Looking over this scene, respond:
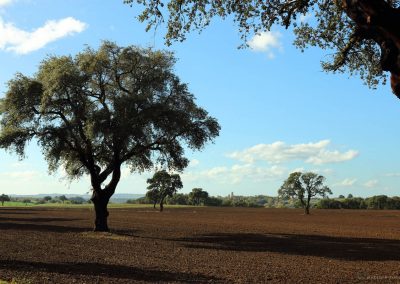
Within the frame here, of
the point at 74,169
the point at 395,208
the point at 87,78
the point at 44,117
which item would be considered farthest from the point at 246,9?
the point at 395,208

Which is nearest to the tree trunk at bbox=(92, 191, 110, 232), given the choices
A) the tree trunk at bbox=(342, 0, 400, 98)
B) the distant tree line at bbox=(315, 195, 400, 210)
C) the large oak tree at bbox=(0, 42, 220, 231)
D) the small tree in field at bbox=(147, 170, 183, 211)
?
the large oak tree at bbox=(0, 42, 220, 231)

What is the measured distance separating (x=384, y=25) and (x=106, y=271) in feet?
40.5

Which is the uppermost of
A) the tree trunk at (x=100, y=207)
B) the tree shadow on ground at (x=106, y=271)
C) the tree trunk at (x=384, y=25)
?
the tree trunk at (x=384, y=25)

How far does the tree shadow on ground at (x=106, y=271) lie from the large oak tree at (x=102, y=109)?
16394 mm

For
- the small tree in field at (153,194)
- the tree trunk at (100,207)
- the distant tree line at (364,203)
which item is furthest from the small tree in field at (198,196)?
the tree trunk at (100,207)

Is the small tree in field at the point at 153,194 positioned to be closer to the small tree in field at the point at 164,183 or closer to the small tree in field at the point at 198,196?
the small tree in field at the point at 164,183

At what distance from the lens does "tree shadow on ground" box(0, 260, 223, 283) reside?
15312 millimetres

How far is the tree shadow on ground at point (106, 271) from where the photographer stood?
1531 centimetres

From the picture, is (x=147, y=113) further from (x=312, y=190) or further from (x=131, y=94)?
(x=312, y=190)

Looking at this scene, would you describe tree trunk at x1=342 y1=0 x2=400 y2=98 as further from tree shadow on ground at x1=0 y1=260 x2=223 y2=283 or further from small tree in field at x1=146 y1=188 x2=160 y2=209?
small tree in field at x1=146 y1=188 x2=160 y2=209

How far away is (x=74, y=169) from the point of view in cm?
3878

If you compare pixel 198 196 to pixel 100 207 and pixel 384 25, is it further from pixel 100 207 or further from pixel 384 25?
pixel 384 25

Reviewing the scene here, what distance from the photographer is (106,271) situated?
16516mm

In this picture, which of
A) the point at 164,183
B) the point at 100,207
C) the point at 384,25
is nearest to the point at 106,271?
the point at 384,25
